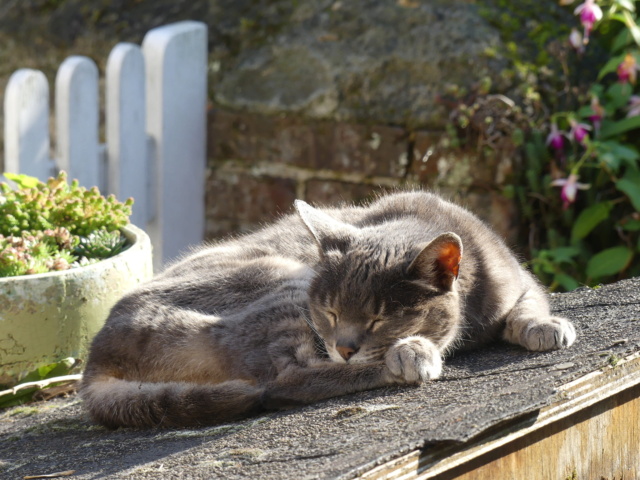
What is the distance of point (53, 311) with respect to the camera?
2.60 m

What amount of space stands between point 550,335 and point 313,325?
0.63 meters

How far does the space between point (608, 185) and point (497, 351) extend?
7.30 ft

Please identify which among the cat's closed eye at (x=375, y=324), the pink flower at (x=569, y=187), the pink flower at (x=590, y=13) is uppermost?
the pink flower at (x=590, y=13)

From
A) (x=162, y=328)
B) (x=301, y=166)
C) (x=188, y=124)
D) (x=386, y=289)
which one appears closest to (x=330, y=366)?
(x=386, y=289)

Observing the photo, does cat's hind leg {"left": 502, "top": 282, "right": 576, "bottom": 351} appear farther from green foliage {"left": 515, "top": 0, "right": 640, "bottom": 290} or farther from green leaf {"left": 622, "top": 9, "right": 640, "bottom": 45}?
green leaf {"left": 622, "top": 9, "right": 640, "bottom": 45}

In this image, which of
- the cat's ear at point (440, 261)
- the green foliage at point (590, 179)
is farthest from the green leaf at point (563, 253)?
the cat's ear at point (440, 261)

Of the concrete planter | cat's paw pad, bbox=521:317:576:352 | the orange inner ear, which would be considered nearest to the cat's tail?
the concrete planter

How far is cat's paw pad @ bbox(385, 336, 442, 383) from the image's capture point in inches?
80.0

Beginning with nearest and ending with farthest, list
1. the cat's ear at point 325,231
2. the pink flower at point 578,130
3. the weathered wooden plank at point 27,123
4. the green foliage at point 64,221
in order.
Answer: the cat's ear at point 325,231 → the green foliage at point 64,221 → the pink flower at point 578,130 → the weathered wooden plank at point 27,123

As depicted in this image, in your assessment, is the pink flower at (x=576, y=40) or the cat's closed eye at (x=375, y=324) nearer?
the cat's closed eye at (x=375, y=324)

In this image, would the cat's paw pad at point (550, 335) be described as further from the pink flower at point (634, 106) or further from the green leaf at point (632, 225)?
the pink flower at point (634, 106)

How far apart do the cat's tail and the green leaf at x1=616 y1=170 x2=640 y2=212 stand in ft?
8.20

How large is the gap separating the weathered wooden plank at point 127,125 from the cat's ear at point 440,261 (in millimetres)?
2725

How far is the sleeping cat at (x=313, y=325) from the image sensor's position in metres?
2.09
